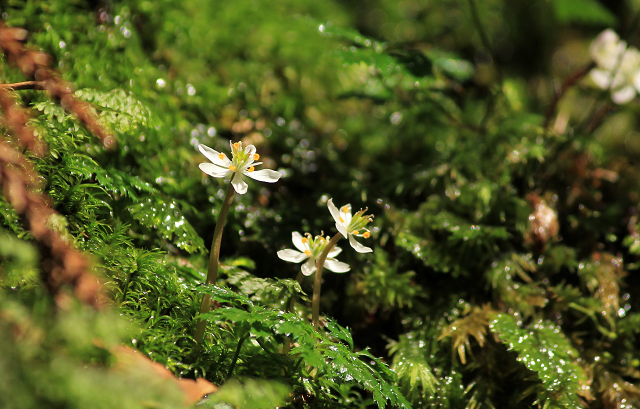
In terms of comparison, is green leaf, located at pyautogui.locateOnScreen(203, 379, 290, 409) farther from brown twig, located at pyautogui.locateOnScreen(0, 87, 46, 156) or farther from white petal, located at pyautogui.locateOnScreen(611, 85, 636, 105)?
white petal, located at pyautogui.locateOnScreen(611, 85, 636, 105)

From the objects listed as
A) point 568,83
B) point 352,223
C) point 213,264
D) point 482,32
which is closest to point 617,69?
point 568,83

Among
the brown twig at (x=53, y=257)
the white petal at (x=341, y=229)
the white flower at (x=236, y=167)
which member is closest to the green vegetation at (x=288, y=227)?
the brown twig at (x=53, y=257)

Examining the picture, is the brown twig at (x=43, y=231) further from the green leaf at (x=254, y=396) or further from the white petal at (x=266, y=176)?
the white petal at (x=266, y=176)

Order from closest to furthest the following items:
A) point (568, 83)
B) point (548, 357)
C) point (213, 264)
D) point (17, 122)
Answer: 1. point (17, 122)
2. point (213, 264)
3. point (548, 357)
4. point (568, 83)

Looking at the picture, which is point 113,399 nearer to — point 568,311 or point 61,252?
point 61,252

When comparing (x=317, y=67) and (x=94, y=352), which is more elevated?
(x=94, y=352)

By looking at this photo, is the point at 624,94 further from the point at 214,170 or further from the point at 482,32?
the point at 214,170

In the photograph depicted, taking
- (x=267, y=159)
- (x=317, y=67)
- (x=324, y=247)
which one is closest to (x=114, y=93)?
(x=267, y=159)
